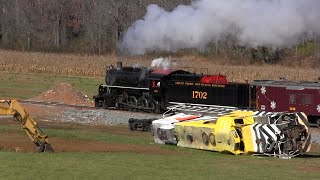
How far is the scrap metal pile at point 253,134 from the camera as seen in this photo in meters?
26.9

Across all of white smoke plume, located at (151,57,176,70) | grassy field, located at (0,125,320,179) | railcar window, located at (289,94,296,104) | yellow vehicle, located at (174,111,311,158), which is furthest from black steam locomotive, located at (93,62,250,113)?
grassy field, located at (0,125,320,179)

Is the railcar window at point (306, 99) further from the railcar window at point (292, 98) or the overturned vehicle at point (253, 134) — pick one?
the overturned vehicle at point (253, 134)

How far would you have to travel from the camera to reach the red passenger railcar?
4041cm

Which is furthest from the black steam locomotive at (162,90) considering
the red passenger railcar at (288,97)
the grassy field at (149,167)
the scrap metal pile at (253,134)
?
the grassy field at (149,167)

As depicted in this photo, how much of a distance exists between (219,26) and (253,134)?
12.8 metres

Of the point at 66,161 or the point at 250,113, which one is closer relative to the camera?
the point at 66,161

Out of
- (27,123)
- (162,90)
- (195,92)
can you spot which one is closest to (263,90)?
(195,92)

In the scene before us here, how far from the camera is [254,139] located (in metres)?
27.0

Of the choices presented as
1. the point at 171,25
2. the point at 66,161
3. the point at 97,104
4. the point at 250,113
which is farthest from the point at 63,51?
the point at 66,161

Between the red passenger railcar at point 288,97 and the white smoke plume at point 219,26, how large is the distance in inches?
154

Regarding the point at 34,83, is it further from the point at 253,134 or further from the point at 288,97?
the point at 253,134

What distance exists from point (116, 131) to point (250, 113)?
10.8m

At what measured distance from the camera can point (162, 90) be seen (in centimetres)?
4794

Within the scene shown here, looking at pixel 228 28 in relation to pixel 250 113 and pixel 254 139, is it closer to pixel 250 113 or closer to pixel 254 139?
pixel 250 113
